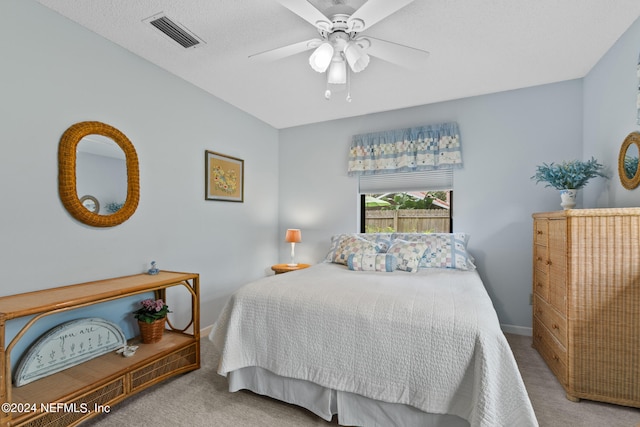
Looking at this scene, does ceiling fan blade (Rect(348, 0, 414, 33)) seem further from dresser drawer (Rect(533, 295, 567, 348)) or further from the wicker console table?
dresser drawer (Rect(533, 295, 567, 348))

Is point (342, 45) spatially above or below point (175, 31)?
below

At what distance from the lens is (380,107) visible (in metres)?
3.53

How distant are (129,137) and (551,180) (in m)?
3.48

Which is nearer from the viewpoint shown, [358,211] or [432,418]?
[432,418]

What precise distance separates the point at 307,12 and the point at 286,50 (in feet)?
1.26

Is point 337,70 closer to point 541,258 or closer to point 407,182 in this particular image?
point 407,182

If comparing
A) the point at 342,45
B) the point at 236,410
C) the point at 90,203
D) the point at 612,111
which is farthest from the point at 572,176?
the point at 90,203

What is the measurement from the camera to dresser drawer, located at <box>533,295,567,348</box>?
200 centimetres

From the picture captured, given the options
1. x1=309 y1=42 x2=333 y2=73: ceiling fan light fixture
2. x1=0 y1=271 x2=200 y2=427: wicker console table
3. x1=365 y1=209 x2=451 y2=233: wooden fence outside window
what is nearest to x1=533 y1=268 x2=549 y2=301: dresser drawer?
x1=365 y1=209 x2=451 y2=233: wooden fence outside window

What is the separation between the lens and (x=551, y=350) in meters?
2.23

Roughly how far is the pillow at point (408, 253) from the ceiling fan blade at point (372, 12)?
188cm

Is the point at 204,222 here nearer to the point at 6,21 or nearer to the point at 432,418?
the point at 6,21

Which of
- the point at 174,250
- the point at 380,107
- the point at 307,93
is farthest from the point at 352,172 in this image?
the point at 174,250

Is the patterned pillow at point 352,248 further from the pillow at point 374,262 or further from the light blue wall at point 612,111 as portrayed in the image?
the light blue wall at point 612,111
